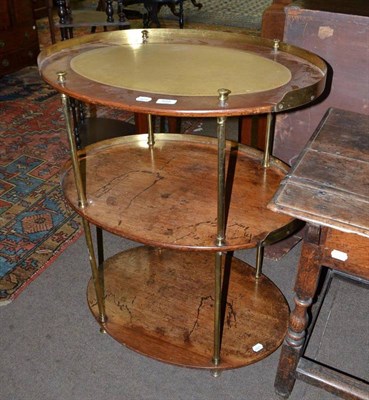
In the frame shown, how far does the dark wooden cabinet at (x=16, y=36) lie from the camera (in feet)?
14.1

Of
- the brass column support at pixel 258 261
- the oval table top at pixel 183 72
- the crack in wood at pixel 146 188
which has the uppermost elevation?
the oval table top at pixel 183 72

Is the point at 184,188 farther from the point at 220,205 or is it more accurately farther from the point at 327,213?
the point at 327,213

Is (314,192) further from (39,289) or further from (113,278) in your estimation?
(39,289)

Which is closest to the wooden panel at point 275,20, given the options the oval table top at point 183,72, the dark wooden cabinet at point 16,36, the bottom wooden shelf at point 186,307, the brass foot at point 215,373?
the oval table top at point 183,72

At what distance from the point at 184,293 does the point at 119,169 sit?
22.8 inches

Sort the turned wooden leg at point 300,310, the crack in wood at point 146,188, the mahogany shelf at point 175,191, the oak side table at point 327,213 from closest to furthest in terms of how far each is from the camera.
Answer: the oak side table at point 327,213
the turned wooden leg at point 300,310
the mahogany shelf at point 175,191
the crack in wood at point 146,188

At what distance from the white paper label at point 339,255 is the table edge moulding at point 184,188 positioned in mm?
231

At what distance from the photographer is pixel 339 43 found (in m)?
1.80

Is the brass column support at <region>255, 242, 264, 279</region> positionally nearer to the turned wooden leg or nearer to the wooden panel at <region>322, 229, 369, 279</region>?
the turned wooden leg

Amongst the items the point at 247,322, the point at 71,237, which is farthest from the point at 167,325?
the point at 71,237

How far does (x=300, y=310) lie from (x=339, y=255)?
27 centimetres

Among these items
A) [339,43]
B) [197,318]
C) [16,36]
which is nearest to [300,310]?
[197,318]

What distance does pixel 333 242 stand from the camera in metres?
1.24

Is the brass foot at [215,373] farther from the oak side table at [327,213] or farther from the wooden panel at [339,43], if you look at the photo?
the wooden panel at [339,43]
